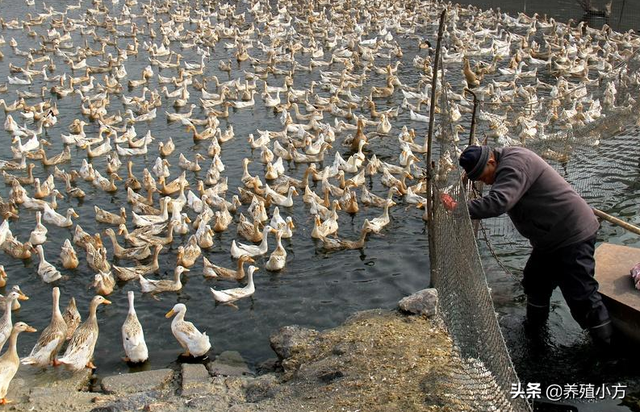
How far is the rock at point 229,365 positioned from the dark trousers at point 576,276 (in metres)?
3.49

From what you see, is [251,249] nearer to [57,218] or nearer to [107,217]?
[107,217]

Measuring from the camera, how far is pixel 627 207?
12141 millimetres

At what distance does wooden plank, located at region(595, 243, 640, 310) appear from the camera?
708 centimetres

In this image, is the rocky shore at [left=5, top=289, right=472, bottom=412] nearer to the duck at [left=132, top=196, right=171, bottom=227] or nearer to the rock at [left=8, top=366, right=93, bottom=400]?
the rock at [left=8, top=366, right=93, bottom=400]

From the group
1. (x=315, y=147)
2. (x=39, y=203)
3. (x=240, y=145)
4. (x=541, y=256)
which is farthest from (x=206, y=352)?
(x=240, y=145)

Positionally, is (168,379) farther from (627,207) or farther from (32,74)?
(32,74)

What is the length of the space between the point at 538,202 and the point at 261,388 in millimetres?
3389

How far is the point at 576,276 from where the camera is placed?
21.9ft

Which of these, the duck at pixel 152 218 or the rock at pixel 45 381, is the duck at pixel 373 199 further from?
the rock at pixel 45 381

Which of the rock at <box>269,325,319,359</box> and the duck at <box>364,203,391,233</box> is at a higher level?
the rock at <box>269,325,319,359</box>

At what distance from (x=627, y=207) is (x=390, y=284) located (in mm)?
4679

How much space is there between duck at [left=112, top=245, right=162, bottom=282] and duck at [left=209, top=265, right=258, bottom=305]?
122cm

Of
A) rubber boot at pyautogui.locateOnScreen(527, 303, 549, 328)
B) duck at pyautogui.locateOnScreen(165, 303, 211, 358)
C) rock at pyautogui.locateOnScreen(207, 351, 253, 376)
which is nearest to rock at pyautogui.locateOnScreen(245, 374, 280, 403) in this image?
rock at pyautogui.locateOnScreen(207, 351, 253, 376)

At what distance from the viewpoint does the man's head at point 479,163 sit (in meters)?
6.48
